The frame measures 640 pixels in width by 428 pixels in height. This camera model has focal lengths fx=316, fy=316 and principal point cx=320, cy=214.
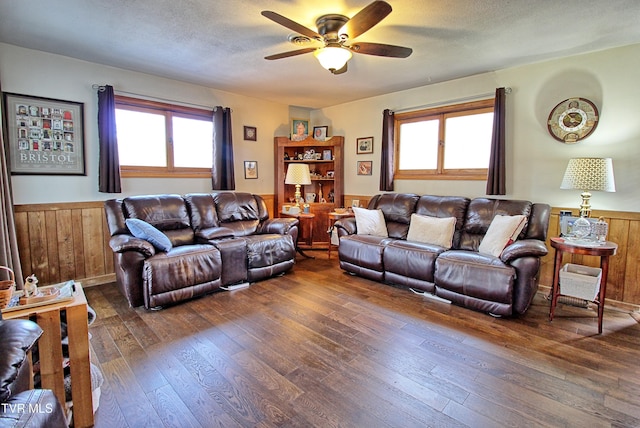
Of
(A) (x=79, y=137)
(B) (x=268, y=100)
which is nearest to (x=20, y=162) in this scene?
(A) (x=79, y=137)

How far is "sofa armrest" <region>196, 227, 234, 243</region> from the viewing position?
3.67 meters

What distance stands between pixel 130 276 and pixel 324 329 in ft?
5.99

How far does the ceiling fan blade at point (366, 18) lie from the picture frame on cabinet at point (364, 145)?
2.69 m

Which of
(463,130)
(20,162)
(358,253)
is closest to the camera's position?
(20,162)

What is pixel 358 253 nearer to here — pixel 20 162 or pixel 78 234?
pixel 78 234

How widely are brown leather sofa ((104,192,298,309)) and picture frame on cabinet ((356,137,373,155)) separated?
1781 mm

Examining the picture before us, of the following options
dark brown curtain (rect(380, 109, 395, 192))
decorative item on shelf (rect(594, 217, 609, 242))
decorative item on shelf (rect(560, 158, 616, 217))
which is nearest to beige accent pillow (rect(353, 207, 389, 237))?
dark brown curtain (rect(380, 109, 395, 192))

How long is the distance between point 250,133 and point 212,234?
6.76 ft

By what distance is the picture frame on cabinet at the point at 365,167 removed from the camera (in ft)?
16.7

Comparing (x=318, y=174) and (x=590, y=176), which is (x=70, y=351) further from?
(x=318, y=174)

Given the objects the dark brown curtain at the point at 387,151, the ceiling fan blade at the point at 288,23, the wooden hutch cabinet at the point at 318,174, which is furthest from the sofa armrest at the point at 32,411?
the dark brown curtain at the point at 387,151

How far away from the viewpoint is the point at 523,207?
132 inches

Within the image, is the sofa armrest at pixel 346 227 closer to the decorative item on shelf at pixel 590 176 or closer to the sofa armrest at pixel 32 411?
the decorative item on shelf at pixel 590 176

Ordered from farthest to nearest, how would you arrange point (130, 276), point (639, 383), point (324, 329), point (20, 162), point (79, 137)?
point (79, 137), point (20, 162), point (130, 276), point (324, 329), point (639, 383)
